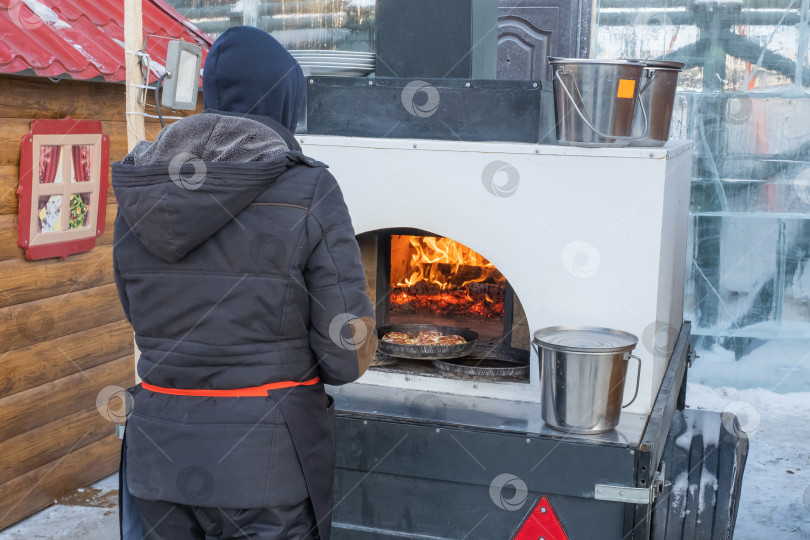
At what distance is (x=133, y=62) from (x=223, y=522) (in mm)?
2107

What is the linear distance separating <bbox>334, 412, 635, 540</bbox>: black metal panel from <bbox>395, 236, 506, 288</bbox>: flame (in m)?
1.17

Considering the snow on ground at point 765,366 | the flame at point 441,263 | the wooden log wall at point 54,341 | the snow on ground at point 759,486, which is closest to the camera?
the flame at point 441,263

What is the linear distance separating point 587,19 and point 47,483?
448 cm

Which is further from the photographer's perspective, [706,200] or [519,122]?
[706,200]

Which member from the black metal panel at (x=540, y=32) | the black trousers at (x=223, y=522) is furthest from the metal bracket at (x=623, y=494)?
the black metal panel at (x=540, y=32)

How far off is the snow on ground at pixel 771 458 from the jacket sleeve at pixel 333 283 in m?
2.90

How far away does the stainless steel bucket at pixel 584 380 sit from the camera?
2.76 metres

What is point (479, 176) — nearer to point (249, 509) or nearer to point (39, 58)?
point (249, 509)

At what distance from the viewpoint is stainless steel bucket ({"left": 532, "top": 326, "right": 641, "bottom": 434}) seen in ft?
9.07

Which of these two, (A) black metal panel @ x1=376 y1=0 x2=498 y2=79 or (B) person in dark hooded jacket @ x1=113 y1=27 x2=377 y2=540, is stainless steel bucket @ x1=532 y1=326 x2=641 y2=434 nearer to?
(B) person in dark hooded jacket @ x1=113 y1=27 x2=377 y2=540

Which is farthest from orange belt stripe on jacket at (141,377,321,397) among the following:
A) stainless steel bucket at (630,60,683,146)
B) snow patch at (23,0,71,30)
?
snow patch at (23,0,71,30)

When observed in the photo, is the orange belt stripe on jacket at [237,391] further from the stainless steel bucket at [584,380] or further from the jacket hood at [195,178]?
the stainless steel bucket at [584,380]

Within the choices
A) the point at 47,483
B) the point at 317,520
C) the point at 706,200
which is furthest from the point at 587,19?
the point at 317,520

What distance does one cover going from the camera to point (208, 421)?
2.08 meters
